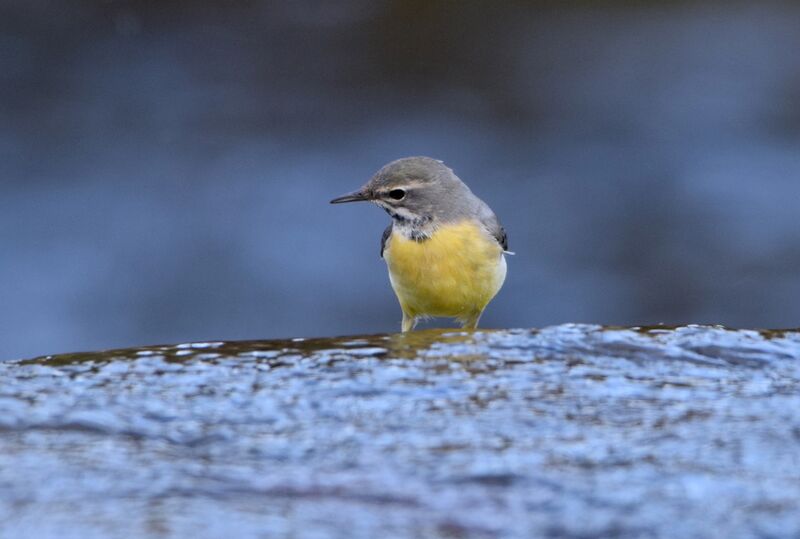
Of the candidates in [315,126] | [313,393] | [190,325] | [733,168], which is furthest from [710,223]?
[313,393]

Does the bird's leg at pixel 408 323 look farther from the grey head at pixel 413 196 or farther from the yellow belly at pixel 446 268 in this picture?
the grey head at pixel 413 196

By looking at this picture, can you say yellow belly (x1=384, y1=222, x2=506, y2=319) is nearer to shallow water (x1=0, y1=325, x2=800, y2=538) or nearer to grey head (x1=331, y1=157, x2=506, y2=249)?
grey head (x1=331, y1=157, x2=506, y2=249)

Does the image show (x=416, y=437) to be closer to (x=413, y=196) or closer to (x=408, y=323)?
(x=413, y=196)

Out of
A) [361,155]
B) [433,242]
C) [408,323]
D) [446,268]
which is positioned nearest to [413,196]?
[433,242]

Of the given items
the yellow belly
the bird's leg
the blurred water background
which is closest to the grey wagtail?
the yellow belly

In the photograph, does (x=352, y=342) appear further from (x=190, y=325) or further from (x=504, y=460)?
(x=190, y=325)
